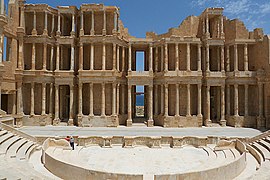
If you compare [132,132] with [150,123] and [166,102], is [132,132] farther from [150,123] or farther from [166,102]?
[166,102]

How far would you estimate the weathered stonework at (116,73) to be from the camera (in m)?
26.7

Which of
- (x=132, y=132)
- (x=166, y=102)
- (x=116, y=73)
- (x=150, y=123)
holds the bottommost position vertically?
(x=132, y=132)

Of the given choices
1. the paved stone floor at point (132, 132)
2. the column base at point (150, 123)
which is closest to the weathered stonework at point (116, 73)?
the column base at point (150, 123)

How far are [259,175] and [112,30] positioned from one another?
78.0ft

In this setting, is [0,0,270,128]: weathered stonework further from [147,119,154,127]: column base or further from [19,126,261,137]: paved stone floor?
[19,126,261,137]: paved stone floor

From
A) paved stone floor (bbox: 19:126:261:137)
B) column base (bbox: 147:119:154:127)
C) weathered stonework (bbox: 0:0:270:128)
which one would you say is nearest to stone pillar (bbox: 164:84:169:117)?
weathered stonework (bbox: 0:0:270:128)

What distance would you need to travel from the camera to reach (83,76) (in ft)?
88.2

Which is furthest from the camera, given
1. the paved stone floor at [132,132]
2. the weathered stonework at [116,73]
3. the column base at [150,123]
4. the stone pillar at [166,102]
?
the stone pillar at [166,102]

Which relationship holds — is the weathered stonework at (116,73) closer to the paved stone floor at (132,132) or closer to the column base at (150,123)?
the column base at (150,123)

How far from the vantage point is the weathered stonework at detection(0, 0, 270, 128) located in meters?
26.7

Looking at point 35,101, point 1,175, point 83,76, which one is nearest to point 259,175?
point 1,175

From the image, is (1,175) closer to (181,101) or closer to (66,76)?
(66,76)

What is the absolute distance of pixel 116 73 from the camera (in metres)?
27.3

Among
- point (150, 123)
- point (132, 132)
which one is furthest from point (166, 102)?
point (132, 132)
